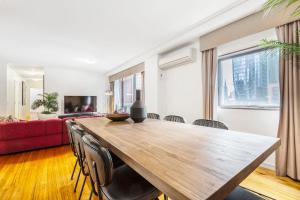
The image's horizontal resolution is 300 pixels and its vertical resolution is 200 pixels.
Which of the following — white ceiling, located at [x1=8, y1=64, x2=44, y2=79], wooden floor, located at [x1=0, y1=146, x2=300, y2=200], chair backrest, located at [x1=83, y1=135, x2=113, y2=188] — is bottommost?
wooden floor, located at [x1=0, y1=146, x2=300, y2=200]

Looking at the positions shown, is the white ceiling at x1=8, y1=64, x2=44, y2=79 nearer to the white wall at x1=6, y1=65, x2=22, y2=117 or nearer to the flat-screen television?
the white wall at x1=6, y1=65, x2=22, y2=117

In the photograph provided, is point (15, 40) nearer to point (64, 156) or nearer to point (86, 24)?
point (86, 24)

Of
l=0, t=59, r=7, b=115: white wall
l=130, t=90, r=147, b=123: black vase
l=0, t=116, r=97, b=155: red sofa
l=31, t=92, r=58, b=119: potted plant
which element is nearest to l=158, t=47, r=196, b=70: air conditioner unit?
l=130, t=90, r=147, b=123: black vase

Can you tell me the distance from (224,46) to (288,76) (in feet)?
3.96

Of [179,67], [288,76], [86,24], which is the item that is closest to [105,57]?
[86,24]

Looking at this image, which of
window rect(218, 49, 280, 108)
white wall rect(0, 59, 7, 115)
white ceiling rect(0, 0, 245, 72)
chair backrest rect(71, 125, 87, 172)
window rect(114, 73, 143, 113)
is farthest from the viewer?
window rect(114, 73, 143, 113)

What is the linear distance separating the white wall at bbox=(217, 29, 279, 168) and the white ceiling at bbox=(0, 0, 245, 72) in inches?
28.2

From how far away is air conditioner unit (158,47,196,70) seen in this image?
3236mm

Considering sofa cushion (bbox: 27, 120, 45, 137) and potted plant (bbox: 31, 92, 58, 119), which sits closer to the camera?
sofa cushion (bbox: 27, 120, 45, 137)

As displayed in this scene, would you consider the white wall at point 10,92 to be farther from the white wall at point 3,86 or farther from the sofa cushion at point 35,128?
the sofa cushion at point 35,128

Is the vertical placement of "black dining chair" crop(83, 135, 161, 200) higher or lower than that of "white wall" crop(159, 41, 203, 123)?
lower

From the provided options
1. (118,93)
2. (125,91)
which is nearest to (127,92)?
(125,91)

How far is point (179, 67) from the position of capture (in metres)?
3.71

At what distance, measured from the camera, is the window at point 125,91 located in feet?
18.8
